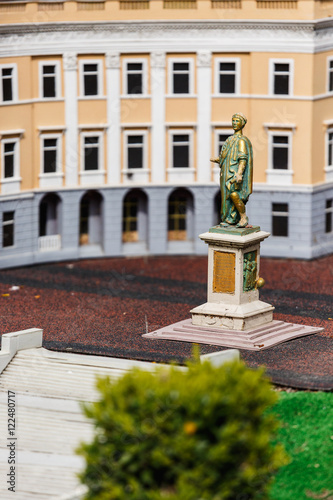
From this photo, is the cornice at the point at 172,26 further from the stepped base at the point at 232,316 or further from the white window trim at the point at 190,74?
the stepped base at the point at 232,316

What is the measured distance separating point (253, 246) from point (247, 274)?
2.69 feet

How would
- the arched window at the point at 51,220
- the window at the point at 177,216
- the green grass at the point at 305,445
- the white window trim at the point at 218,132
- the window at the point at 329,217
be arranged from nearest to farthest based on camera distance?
the green grass at the point at 305,445 → the arched window at the point at 51,220 → the white window trim at the point at 218,132 → the window at the point at 329,217 → the window at the point at 177,216

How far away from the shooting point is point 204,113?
53031mm

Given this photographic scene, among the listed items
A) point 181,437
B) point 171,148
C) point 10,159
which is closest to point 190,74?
point 171,148

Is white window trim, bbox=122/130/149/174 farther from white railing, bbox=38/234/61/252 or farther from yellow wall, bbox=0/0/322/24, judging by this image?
yellow wall, bbox=0/0/322/24

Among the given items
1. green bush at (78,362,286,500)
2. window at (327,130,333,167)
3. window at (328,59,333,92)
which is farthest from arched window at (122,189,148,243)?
green bush at (78,362,286,500)

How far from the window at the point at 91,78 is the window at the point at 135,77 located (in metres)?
1.07

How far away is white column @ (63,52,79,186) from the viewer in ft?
171

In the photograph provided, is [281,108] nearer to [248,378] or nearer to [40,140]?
[40,140]

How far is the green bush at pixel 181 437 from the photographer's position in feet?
77.4

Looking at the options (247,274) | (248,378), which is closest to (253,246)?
(247,274)

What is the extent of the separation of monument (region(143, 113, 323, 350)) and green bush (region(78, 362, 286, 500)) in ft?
43.1

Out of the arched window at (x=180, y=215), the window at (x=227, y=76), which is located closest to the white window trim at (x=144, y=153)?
the arched window at (x=180, y=215)

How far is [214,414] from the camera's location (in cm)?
2372
